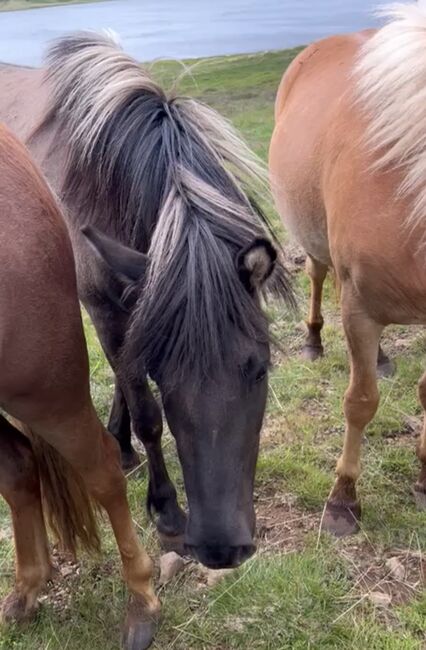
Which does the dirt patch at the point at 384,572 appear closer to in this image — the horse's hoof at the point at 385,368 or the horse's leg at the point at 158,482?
the horse's leg at the point at 158,482

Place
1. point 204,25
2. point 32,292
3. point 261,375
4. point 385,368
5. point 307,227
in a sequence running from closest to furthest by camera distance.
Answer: point 32,292, point 261,375, point 307,227, point 385,368, point 204,25

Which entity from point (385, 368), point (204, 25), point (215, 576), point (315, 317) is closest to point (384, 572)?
point (215, 576)

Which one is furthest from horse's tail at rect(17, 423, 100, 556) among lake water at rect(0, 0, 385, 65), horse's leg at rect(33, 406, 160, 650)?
lake water at rect(0, 0, 385, 65)

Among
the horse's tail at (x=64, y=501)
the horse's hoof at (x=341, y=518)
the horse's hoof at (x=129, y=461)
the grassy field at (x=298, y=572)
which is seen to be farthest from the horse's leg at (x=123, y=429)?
the horse's hoof at (x=341, y=518)

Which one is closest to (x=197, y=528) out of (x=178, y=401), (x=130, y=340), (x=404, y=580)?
(x=178, y=401)

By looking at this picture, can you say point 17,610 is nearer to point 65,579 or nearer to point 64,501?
point 65,579

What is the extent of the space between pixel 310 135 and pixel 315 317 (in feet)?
4.03

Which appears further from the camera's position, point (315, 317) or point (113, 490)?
point (315, 317)

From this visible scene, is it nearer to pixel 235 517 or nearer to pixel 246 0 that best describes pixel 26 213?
pixel 235 517

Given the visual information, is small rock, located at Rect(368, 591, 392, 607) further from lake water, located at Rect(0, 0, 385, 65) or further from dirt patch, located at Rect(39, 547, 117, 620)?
lake water, located at Rect(0, 0, 385, 65)

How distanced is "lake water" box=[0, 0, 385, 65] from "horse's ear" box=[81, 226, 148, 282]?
531 inches

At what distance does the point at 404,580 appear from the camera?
98.6 inches

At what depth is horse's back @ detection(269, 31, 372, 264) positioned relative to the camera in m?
3.11

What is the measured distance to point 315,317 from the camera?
4.14 meters
